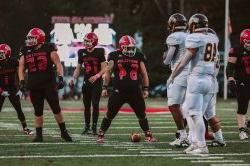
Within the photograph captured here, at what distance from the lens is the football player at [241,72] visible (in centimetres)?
1361

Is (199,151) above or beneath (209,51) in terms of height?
beneath

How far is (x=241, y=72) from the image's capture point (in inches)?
543

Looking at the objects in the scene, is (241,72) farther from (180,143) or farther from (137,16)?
(137,16)

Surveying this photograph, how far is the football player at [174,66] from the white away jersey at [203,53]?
117 cm

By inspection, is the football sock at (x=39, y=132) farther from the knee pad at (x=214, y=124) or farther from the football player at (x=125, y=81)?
the knee pad at (x=214, y=124)

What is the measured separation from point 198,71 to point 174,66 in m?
1.29

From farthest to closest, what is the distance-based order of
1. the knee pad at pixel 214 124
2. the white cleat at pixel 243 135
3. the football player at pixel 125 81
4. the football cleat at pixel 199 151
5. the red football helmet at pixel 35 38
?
1. the white cleat at pixel 243 135
2. the red football helmet at pixel 35 38
3. the football player at pixel 125 81
4. the knee pad at pixel 214 124
5. the football cleat at pixel 199 151

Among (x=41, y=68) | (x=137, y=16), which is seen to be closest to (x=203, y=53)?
(x=41, y=68)

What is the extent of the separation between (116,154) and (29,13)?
3866 centimetres

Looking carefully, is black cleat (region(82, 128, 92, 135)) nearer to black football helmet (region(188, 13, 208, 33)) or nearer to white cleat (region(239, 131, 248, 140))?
white cleat (region(239, 131, 248, 140))

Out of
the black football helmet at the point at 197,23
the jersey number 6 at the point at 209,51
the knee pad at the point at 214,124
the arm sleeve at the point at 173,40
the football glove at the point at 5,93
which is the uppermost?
the black football helmet at the point at 197,23

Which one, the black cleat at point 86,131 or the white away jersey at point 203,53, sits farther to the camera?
the black cleat at point 86,131

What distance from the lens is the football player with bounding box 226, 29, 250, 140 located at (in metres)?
13.6

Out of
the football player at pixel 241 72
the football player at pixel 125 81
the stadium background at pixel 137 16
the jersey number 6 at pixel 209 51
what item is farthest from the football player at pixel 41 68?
the stadium background at pixel 137 16
